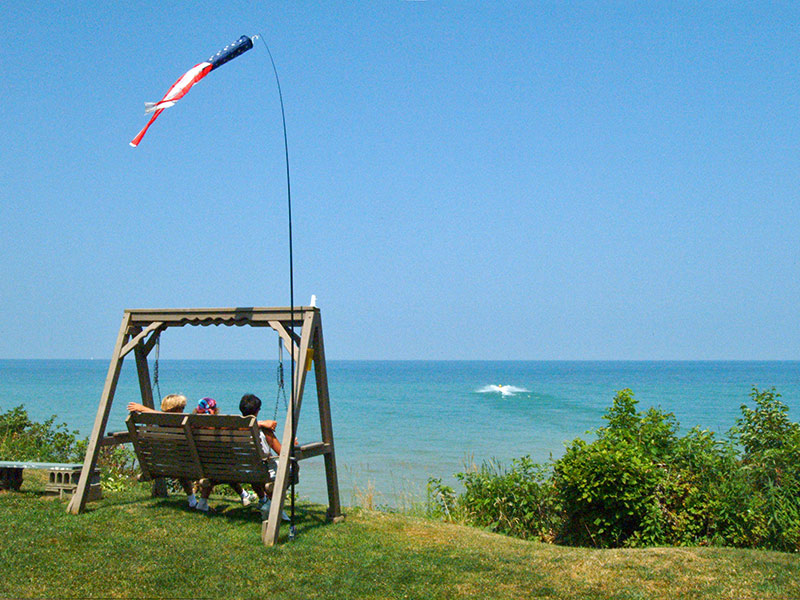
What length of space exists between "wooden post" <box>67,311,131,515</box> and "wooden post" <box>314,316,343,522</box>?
2.07 meters

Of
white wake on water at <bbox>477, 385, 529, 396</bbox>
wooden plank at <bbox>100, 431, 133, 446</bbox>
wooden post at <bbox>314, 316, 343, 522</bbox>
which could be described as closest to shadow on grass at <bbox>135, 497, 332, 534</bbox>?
wooden post at <bbox>314, 316, 343, 522</bbox>

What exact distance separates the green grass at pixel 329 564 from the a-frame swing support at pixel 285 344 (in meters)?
0.38

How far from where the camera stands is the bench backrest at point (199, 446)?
6.99 m

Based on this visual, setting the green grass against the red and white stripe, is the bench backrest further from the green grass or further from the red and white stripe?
the red and white stripe

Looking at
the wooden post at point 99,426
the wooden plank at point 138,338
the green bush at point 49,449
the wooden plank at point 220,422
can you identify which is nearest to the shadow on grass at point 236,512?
the wooden post at point 99,426

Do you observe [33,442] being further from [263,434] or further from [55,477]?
[263,434]

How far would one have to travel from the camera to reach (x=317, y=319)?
7375 mm

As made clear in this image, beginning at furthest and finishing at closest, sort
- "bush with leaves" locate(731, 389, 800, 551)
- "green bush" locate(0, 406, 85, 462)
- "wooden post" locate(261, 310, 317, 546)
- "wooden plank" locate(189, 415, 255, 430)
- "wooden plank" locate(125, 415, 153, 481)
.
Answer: "green bush" locate(0, 406, 85, 462) < "wooden plank" locate(125, 415, 153, 481) < "bush with leaves" locate(731, 389, 800, 551) < "wooden plank" locate(189, 415, 255, 430) < "wooden post" locate(261, 310, 317, 546)

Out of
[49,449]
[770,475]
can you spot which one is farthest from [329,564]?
[49,449]

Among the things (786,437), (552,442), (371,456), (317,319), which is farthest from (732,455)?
(552,442)

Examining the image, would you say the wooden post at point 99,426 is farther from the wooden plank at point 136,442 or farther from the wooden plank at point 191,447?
the wooden plank at point 191,447

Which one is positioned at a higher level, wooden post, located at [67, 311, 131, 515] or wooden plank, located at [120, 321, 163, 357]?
wooden plank, located at [120, 321, 163, 357]

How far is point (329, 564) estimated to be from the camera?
5992 mm

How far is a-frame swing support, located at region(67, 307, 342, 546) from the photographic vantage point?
22.6 feet
